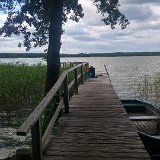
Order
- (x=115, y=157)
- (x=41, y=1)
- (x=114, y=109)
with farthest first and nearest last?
(x=41, y=1) < (x=114, y=109) < (x=115, y=157)

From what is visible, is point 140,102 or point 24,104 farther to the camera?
point 24,104

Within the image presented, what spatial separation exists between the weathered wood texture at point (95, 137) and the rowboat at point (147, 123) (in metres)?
0.74

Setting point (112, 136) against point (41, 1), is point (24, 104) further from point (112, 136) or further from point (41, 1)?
point (112, 136)

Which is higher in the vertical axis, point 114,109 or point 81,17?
point 81,17

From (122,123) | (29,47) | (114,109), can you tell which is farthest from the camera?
(29,47)

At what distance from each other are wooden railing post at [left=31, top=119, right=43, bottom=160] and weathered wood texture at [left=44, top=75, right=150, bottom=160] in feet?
1.44

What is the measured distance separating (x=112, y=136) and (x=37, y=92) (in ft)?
43.1

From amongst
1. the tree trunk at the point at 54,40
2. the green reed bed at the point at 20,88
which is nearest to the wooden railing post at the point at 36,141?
the tree trunk at the point at 54,40

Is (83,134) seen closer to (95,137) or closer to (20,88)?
(95,137)

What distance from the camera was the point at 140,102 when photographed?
17.1 meters

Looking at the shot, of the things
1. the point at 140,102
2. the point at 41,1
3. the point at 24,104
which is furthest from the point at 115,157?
the point at 24,104

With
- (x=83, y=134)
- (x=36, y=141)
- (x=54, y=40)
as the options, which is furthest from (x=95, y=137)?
(x=54, y=40)

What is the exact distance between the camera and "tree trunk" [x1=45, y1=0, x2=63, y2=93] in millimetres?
11922

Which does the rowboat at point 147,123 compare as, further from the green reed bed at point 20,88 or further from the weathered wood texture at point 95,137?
the green reed bed at point 20,88
